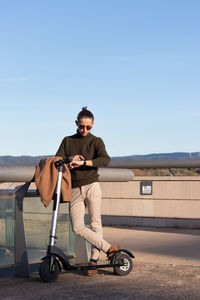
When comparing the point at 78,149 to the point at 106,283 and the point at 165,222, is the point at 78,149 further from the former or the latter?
the point at 165,222

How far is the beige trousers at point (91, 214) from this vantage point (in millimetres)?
5398

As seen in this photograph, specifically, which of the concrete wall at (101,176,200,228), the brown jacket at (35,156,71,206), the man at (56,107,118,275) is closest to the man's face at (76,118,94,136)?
the man at (56,107,118,275)

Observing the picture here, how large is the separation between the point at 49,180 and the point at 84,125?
0.67 meters

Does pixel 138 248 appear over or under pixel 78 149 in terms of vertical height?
under

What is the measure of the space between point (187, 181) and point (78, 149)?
639 centimetres

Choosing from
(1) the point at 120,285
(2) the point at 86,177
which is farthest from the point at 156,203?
(1) the point at 120,285

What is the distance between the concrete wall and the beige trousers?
6.20m

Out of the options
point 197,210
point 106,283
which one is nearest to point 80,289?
point 106,283

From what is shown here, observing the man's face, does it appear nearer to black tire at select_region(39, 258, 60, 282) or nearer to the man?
the man

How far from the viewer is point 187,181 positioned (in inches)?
457

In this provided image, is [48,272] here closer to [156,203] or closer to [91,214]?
[91,214]

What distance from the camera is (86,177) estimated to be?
214 inches

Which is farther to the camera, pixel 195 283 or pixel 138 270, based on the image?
pixel 138 270

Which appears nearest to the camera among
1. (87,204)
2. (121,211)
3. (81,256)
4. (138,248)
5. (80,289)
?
(80,289)
